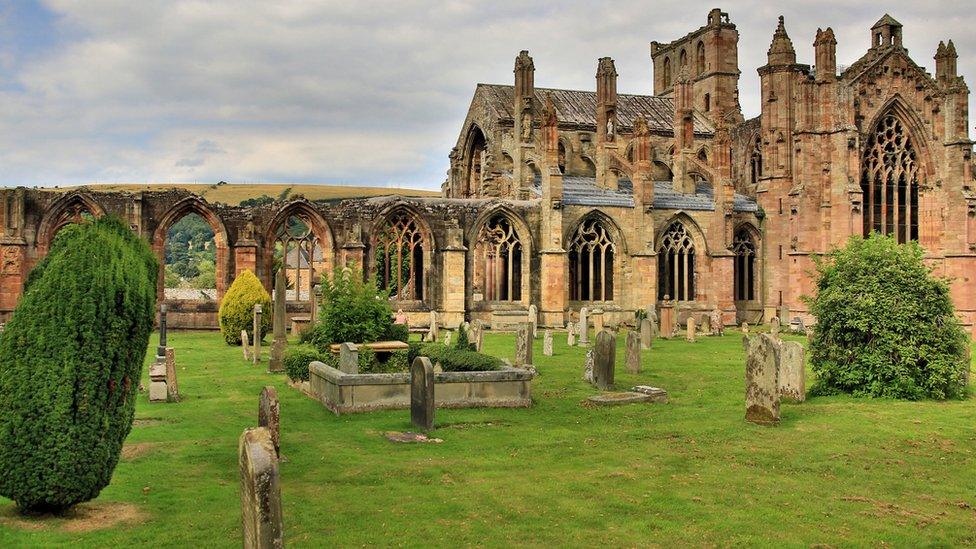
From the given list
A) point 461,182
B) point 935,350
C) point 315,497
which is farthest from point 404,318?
point 315,497

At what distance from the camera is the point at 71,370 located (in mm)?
8391

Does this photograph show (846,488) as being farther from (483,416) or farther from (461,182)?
(461,182)

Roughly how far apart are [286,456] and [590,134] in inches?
1435

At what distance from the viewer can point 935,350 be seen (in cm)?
1747

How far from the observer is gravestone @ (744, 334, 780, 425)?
14586mm

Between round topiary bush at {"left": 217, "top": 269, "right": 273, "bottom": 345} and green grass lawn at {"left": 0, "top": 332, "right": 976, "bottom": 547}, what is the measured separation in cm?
992

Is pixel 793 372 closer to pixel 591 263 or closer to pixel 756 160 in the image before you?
pixel 591 263

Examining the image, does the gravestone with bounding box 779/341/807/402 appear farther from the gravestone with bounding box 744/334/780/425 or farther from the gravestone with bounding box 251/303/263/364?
the gravestone with bounding box 251/303/263/364

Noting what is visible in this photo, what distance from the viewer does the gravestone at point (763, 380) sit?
47.9 feet

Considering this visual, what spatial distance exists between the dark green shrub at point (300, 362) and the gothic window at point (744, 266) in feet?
94.9

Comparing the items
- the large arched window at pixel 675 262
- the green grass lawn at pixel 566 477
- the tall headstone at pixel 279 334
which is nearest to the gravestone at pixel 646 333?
the green grass lawn at pixel 566 477

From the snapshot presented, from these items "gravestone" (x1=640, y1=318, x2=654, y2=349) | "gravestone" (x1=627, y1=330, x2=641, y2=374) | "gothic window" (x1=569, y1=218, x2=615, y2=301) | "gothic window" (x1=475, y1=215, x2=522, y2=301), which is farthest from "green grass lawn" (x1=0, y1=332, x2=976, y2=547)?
"gothic window" (x1=569, y1=218, x2=615, y2=301)

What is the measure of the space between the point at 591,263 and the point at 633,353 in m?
17.2

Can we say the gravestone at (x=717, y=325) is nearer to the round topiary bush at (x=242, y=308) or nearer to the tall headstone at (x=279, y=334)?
the round topiary bush at (x=242, y=308)
